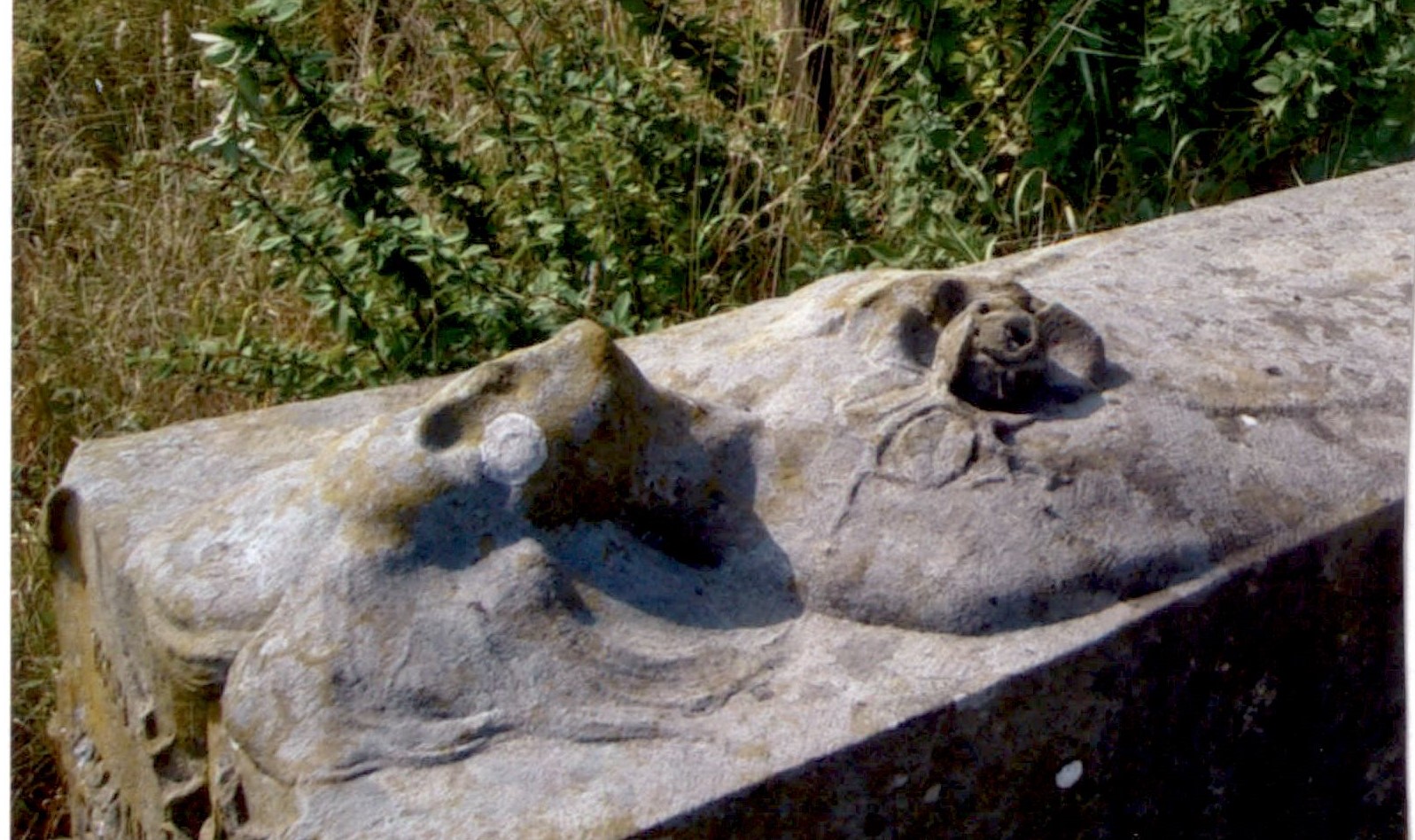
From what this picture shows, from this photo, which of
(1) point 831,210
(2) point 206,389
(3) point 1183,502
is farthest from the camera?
(1) point 831,210

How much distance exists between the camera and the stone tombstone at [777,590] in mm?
1720

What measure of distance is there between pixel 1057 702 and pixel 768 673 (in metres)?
0.30

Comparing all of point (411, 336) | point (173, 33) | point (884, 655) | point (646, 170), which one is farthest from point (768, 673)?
point (173, 33)

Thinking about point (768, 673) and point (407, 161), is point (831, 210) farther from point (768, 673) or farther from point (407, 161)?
point (768, 673)

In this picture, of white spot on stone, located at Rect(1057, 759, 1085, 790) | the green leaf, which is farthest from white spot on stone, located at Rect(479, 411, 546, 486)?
the green leaf

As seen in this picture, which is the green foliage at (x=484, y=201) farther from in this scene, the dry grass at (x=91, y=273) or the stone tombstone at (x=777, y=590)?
the stone tombstone at (x=777, y=590)

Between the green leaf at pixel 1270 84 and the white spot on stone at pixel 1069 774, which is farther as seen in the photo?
the green leaf at pixel 1270 84

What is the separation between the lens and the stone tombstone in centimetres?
172

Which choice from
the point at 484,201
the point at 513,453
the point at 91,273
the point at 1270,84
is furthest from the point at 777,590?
the point at 91,273

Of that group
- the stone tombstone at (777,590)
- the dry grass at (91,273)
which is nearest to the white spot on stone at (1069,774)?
the stone tombstone at (777,590)

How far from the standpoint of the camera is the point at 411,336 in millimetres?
3189

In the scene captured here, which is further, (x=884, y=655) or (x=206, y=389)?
(x=206, y=389)

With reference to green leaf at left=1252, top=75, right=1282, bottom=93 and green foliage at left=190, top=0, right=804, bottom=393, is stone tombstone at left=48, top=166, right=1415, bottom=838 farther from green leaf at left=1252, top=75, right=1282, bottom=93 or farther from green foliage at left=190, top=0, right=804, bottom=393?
green leaf at left=1252, top=75, right=1282, bottom=93

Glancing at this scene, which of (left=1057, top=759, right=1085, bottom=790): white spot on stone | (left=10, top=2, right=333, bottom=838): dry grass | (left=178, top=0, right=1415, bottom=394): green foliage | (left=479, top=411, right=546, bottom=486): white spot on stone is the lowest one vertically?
(left=10, top=2, right=333, bottom=838): dry grass
